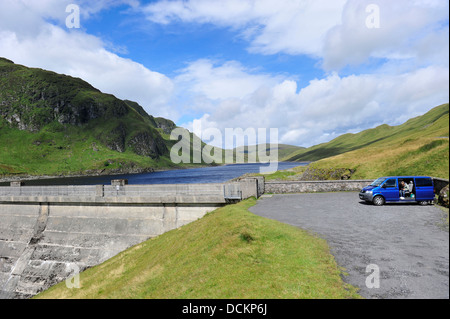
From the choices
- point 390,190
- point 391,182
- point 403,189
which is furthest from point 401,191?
point 391,182

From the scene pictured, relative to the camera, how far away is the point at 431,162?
120 ft

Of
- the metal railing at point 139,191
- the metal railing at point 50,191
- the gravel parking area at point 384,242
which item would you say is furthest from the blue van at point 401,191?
the metal railing at point 50,191

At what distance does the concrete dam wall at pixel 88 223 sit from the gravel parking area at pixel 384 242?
23.0 feet

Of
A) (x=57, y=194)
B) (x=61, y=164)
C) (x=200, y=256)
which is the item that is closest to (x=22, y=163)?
(x=61, y=164)

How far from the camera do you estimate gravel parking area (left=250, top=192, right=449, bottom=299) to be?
7.82 meters

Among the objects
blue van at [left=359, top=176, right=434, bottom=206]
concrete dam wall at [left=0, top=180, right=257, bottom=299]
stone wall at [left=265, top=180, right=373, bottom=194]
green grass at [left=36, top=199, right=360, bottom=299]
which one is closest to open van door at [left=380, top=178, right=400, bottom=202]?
blue van at [left=359, top=176, right=434, bottom=206]

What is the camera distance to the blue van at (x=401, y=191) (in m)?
19.9

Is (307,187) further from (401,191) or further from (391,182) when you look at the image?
(401,191)

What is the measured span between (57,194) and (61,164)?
180 meters

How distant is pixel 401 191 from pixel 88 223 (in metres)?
31.1

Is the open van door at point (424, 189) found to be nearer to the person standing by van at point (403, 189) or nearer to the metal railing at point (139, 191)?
the person standing by van at point (403, 189)

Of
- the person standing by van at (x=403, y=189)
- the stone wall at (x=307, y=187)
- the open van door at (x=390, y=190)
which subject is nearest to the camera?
the person standing by van at (x=403, y=189)
